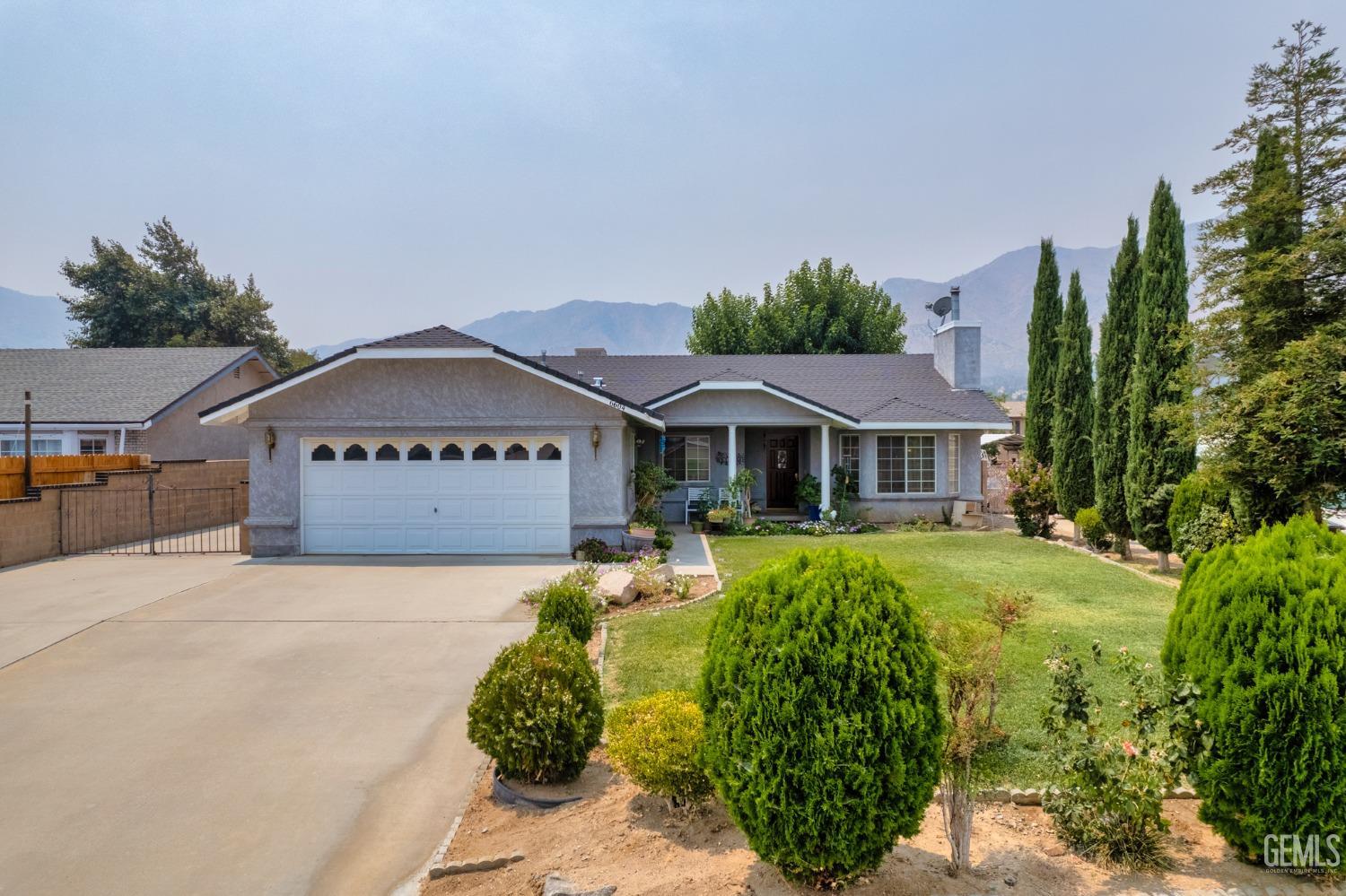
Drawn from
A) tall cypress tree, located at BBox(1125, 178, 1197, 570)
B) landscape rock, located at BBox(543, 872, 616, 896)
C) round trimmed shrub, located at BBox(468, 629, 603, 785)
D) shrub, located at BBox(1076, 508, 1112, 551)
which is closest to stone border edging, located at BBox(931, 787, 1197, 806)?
landscape rock, located at BBox(543, 872, 616, 896)

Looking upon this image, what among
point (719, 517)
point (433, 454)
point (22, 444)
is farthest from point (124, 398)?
point (719, 517)

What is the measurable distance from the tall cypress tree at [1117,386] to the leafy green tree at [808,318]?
64.0 feet

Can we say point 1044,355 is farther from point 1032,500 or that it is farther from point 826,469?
point 826,469

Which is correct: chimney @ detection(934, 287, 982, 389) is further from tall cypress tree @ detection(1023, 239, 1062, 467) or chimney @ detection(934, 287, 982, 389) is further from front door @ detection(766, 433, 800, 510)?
front door @ detection(766, 433, 800, 510)

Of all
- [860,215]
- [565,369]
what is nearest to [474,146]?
[565,369]

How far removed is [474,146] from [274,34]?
18.4 feet

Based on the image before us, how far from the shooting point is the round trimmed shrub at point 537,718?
4504 mm

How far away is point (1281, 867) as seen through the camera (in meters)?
3.43

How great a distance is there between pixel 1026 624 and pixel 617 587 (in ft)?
17.7

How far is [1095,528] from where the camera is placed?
14.4 metres

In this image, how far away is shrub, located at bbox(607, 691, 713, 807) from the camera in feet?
13.1

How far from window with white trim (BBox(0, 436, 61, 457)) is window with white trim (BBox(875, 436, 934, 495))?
23.5m

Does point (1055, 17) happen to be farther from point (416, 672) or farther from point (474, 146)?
point (416, 672)

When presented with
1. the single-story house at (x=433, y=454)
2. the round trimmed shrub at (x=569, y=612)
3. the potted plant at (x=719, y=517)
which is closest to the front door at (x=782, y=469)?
the potted plant at (x=719, y=517)
